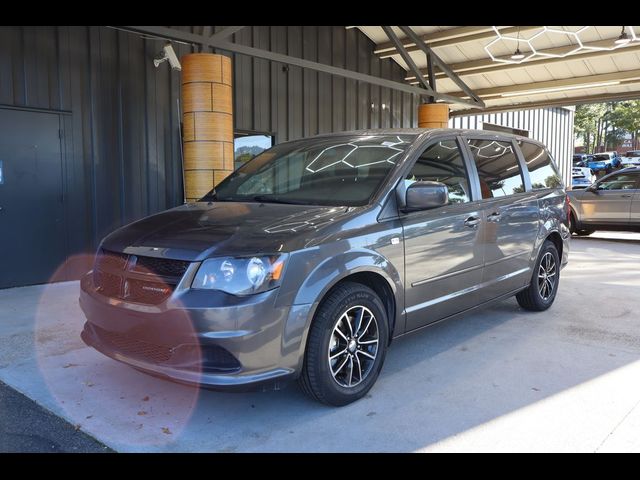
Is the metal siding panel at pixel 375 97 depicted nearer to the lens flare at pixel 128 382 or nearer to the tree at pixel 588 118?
the lens flare at pixel 128 382

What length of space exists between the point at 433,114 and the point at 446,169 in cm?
838

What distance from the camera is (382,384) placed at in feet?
12.4

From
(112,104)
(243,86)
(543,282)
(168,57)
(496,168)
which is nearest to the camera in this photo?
(496,168)

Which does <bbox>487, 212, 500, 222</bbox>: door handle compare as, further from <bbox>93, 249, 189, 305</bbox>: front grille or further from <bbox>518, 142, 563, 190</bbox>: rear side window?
<bbox>93, 249, 189, 305</bbox>: front grille

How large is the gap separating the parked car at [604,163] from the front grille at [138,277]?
121 feet

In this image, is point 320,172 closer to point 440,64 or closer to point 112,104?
point 112,104

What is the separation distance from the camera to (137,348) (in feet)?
10.3

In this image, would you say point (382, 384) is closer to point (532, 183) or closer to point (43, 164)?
point (532, 183)

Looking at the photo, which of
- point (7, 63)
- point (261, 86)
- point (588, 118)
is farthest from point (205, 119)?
point (588, 118)

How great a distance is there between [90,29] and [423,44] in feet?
21.2

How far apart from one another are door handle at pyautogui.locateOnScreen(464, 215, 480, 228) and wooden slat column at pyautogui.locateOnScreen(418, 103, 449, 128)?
8.36 metres

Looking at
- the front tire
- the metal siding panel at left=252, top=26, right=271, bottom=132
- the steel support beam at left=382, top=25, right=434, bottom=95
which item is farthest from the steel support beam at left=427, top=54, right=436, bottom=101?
the front tire

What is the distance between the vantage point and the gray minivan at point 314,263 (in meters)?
2.94

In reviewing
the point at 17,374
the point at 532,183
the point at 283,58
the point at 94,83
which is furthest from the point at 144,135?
the point at 532,183
